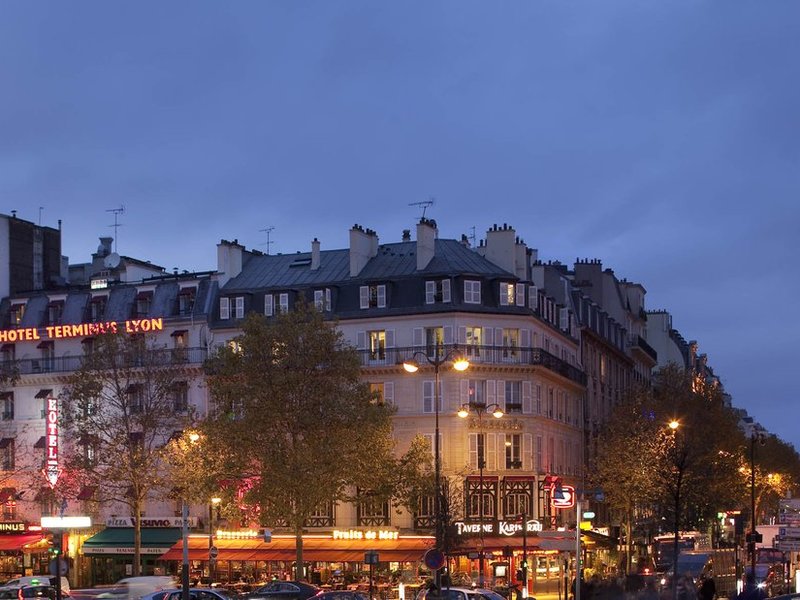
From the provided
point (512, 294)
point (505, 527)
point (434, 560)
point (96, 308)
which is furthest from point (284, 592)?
point (96, 308)

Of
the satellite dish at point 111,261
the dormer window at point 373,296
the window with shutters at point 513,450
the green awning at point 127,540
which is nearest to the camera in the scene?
the window with shutters at point 513,450

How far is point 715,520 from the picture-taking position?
107m

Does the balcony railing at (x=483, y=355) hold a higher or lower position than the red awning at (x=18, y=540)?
higher

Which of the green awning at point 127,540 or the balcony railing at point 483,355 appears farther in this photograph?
the green awning at point 127,540

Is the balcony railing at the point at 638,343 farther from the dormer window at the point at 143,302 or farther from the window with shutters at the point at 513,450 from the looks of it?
the dormer window at the point at 143,302

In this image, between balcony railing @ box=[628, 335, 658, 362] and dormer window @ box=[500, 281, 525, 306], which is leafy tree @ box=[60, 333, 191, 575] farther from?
balcony railing @ box=[628, 335, 658, 362]

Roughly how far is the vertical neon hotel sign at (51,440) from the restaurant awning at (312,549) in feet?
25.3

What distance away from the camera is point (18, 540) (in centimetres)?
8069

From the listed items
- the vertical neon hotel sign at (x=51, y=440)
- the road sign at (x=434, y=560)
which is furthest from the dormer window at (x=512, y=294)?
the road sign at (x=434, y=560)

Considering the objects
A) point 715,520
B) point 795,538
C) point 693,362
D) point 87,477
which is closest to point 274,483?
point 87,477

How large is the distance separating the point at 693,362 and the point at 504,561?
280ft

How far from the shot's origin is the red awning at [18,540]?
264ft

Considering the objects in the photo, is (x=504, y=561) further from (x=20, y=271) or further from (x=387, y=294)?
(x=20, y=271)

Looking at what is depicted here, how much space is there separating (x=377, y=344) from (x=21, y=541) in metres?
23.6
